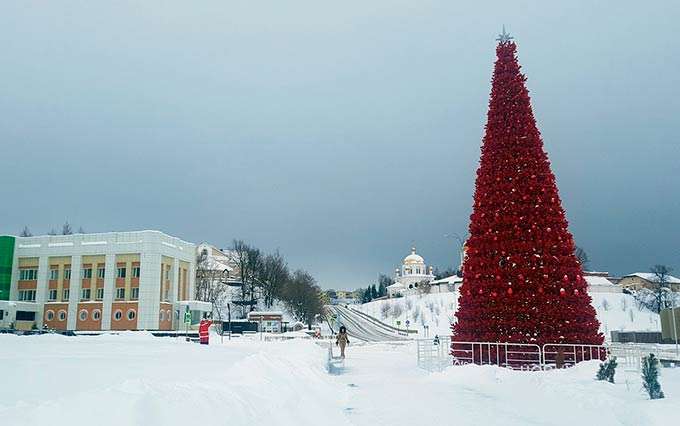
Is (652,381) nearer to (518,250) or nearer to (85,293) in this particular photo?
(518,250)

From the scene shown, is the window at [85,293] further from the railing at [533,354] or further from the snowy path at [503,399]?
the railing at [533,354]

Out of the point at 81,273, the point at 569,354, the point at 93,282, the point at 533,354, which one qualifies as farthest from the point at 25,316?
the point at 569,354

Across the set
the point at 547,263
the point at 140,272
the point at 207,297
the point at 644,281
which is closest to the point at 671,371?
the point at 547,263

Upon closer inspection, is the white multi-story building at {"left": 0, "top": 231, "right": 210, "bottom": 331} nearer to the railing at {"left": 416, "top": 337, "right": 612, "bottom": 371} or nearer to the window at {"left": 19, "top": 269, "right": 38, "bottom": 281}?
the window at {"left": 19, "top": 269, "right": 38, "bottom": 281}

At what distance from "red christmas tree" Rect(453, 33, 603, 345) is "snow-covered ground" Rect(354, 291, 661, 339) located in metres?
48.3

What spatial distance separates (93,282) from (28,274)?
921 centimetres

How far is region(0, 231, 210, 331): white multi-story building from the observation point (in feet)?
209

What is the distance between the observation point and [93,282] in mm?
66312

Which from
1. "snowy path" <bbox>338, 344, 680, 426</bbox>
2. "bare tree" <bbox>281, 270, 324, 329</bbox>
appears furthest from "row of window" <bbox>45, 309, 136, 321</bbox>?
"snowy path" <bbox>338, 344, 680, 426</bbox>

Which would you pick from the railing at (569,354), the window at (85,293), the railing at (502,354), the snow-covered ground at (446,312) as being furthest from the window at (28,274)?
the railing at (569,354)

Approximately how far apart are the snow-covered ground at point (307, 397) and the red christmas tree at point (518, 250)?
1.51m

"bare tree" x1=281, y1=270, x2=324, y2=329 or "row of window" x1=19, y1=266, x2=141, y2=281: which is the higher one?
"row of window" x1=19, y1=266, x2=141, y2=281

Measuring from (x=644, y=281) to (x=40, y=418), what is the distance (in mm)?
125195

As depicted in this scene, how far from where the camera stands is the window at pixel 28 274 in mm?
68438
